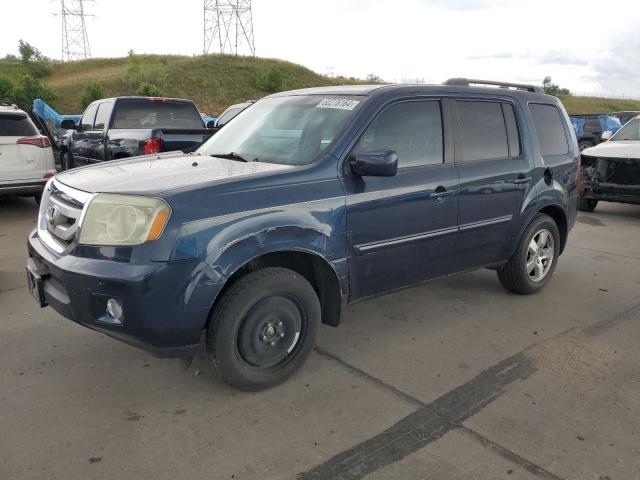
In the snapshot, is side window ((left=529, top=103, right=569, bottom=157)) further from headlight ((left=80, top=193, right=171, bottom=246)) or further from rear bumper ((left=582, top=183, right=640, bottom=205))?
rear bumper ((left=582, top=183, right=640, bottom=205))

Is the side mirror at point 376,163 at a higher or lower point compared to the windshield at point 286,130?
lower

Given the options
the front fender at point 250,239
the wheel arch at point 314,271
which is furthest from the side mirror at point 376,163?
the wheel arch at point 314,271

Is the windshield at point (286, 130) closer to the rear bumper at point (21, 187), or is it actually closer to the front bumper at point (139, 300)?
the front bumper at point (139, 300)

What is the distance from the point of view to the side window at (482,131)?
4.18 metres

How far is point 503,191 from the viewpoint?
174 inches

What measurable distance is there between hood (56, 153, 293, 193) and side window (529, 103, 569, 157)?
2.68 meters

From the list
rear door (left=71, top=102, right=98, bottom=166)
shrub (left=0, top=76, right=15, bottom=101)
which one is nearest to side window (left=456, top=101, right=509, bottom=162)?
rear door (left=71, top=102, right=98, bottom=166)

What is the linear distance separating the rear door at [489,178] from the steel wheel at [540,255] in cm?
40

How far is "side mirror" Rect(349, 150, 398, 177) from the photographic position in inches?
128

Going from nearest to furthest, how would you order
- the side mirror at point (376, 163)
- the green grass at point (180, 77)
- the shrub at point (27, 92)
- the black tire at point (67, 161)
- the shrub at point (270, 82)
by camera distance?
the side mirror at point (376, 163) → the black tire at point (67, 161) → the shrub at point (27, 92) → the green grass at point (180, 77) → the shrub at point (270, 82)

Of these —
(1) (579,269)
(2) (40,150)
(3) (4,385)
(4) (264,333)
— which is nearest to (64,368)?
(3) (4,385)

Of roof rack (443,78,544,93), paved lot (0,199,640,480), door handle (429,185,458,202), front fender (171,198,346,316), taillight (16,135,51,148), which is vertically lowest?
paved lot (0,199,640,480)

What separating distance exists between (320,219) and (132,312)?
3.84 feet

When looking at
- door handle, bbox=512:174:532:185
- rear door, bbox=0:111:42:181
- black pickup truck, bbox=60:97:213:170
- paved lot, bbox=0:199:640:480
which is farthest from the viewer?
black pickup truck, bbox=60:97:213:170
